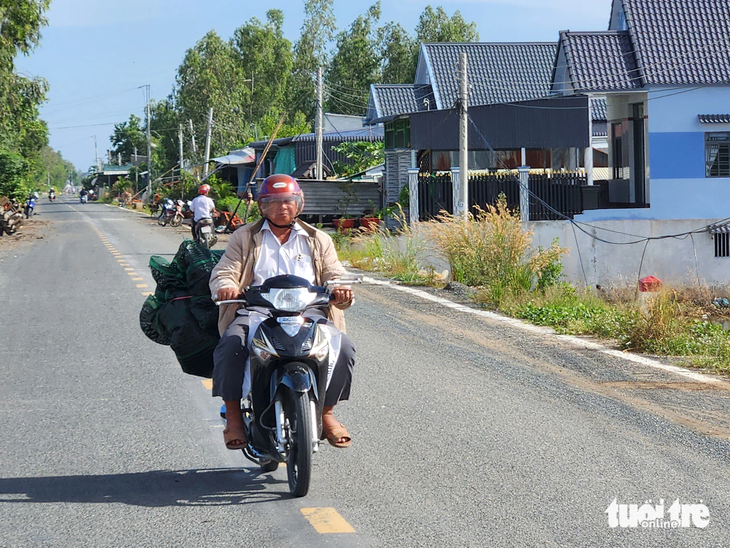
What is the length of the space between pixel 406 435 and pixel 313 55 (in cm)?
6923

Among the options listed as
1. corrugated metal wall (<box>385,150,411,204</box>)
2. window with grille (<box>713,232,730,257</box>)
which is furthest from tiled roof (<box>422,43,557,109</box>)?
window with grille (<box>713,232,730,257</box>)

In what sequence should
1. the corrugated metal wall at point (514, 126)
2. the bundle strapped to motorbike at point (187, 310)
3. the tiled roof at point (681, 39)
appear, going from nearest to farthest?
the bundle strapped to motorbike at point (187, 310), the tiled roof at point (681, 39), the corrugated metal wall at point (514, 126)

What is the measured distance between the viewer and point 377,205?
3338 cm

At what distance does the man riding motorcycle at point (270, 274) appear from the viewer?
204 inches

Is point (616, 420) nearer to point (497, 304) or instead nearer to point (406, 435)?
point (406, 435)

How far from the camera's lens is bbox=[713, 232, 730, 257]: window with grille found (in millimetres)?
23016

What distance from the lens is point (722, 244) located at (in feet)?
75.9

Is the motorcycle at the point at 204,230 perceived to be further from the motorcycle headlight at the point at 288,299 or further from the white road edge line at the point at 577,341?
the motorcycle headlight at the point at 288,299

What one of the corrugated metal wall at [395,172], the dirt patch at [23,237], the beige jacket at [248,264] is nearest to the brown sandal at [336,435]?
the beige jacket at [248,264]

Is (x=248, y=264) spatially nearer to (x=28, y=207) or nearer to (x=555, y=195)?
(x=555, y=195)

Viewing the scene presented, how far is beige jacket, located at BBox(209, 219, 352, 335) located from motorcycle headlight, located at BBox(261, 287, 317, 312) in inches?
13.3

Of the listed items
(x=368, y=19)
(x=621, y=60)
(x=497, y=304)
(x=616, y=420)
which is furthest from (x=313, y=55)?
(x=616, y=420)

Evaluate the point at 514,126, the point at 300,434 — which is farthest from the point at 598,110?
the point at 300,434

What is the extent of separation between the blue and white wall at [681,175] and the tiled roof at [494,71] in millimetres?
14214
